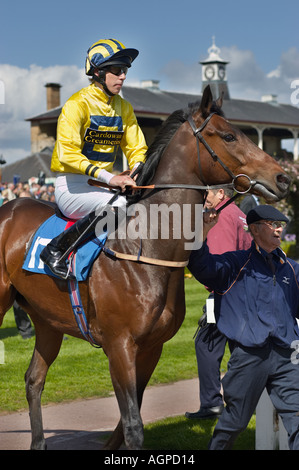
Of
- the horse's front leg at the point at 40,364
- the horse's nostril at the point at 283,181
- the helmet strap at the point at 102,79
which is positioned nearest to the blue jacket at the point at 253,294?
the horse's nostril at the point at 283,181

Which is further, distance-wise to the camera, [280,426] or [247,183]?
[280,426]

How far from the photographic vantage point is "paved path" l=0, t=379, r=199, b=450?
522 cm

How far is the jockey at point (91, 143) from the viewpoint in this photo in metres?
4.22

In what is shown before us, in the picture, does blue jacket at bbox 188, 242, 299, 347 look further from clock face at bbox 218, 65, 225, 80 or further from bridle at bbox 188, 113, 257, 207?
clock face at bbox 218, 65, 225, 80

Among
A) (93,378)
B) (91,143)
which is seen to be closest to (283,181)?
(91,143)

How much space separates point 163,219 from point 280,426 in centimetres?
160

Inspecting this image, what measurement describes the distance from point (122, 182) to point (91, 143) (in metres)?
0.50

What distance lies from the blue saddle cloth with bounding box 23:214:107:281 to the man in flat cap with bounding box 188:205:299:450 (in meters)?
0.61

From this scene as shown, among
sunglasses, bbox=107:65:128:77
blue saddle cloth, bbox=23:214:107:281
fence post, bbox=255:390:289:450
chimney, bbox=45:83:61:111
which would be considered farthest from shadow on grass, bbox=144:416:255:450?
chimney, bbox=45:83:61:111

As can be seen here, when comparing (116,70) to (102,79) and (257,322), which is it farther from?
(257,322)
